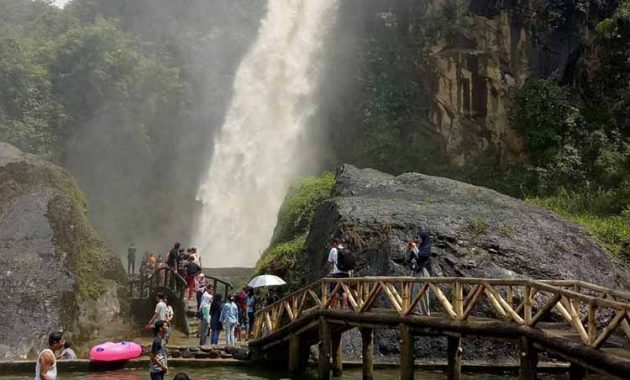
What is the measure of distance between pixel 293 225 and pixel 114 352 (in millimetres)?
A: 11623

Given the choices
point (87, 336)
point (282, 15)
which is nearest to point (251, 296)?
point (87, 336)

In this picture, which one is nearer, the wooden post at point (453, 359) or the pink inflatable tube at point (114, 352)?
the wooden post at point (453, 359)

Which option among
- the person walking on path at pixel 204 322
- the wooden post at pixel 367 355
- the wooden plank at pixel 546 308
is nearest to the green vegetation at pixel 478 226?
the wooden post at pixel 367 355

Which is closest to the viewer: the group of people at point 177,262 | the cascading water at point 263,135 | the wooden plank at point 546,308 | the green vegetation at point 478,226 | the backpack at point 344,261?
the wooden plank at point 546,308

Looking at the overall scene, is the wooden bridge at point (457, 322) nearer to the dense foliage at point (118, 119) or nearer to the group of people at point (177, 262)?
the group of people at point (177, 262)

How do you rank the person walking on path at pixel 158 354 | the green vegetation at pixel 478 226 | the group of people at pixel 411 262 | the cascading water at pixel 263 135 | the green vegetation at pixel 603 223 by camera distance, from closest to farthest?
1. the person walking on path at pixel 158 354
2. the group of people at pixel 411 262
3. the green vegetation at pixel 478 226
4. the green vegetation at pixel 603 223
5. the cascading water at pixel 263 135

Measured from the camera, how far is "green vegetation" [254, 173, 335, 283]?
2109 centimetres

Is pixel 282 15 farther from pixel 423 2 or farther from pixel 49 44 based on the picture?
pixel 49 44

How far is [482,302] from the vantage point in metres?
15.7

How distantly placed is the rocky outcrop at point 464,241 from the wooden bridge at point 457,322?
815 millimetres

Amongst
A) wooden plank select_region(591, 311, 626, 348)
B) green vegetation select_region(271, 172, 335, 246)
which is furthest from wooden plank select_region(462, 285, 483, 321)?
green vegetation select_region(271, 172, 335, 246)

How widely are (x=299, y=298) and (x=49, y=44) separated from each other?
122 ft

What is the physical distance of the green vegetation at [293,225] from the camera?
21094 millimetres

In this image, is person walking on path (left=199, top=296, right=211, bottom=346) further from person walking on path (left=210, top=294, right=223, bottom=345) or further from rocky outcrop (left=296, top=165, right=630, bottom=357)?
rocky outcrop (left=296, top=165, right=630, bottom=357)
